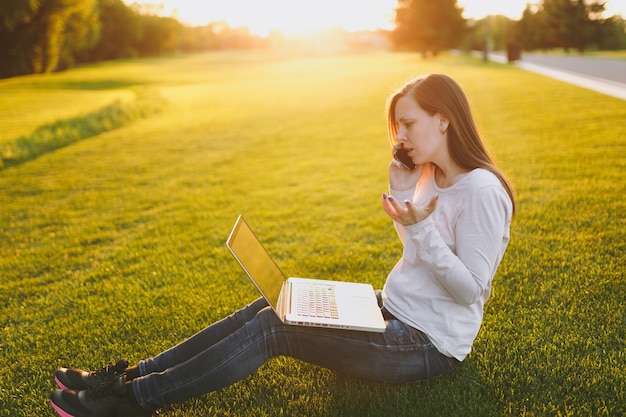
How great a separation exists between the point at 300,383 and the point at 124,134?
11.2 meters

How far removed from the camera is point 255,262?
2.56m

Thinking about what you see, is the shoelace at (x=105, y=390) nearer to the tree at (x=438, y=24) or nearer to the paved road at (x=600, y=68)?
the paved road at (x=600, y=68)

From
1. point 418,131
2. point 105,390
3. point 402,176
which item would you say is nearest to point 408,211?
point 418,131

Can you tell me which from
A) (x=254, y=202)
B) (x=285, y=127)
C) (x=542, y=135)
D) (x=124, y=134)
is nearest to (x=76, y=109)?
(x=124, y=134)

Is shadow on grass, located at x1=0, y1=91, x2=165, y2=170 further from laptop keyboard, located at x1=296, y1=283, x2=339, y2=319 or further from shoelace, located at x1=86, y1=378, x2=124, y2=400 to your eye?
laptop keyboard, located at x1=296, y1=283, x2=339, y2=319

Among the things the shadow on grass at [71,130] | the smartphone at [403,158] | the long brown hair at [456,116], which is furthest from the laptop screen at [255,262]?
the shadow on grass at [71,130]

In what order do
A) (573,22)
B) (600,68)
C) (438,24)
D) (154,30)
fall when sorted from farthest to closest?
(154,30) → (438,24) → (573,22) → (600,68)

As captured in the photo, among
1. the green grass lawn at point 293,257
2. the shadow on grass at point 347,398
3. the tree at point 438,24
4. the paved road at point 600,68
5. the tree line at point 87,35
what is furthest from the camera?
the tree at point 438,24

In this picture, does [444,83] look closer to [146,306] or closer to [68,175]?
[146,306]

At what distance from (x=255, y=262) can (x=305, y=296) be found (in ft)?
1.01

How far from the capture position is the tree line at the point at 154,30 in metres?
21.5

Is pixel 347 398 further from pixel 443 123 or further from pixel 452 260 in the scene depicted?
pixel 443 123

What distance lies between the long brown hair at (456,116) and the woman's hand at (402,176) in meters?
0.40

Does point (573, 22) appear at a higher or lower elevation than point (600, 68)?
higher
